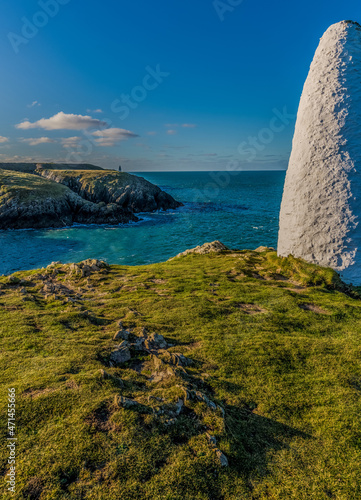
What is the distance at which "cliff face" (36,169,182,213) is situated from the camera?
293 ft

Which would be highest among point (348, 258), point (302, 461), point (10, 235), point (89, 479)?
point (348, 258)

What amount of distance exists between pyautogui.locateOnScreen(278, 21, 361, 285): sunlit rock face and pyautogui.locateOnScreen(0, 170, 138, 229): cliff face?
58.4 meters

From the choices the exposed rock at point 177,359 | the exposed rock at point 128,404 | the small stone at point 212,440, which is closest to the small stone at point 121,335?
the exposed rock at point 177,359

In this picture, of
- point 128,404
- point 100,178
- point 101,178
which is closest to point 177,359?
point 128,404

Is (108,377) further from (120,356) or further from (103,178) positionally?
(103,178)

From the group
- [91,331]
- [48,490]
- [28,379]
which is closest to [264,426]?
[48,490]

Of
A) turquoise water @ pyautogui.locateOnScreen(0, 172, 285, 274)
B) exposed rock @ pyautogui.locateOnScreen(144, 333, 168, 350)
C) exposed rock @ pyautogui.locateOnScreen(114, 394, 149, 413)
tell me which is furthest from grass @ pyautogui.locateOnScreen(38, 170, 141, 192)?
exposed rock @ pyautogui.locateOnScreen(114, 394, 149, 413)

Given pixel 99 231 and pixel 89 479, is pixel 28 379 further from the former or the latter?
pixel 99 231

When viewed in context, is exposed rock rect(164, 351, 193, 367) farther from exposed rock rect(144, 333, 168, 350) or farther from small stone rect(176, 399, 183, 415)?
small stone rect(176, 399, 183, 415)

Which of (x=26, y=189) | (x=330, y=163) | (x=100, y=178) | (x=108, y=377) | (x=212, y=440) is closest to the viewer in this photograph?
(x=212, y=440)

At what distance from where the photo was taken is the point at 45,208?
6950 centimetres

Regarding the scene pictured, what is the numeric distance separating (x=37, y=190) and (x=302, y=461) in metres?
82.2

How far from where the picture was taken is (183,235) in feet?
191

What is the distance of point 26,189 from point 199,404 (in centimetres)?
8109
